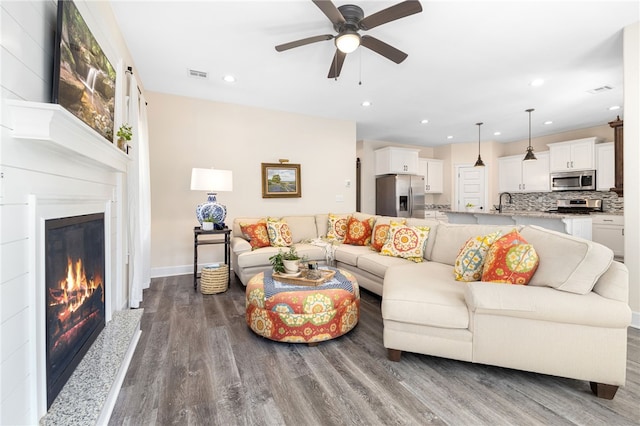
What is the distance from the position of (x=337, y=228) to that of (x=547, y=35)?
3.16 metres

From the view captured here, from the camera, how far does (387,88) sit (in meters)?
3.98

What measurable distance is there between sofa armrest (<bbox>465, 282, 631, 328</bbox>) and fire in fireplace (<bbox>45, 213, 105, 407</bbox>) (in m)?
2.13

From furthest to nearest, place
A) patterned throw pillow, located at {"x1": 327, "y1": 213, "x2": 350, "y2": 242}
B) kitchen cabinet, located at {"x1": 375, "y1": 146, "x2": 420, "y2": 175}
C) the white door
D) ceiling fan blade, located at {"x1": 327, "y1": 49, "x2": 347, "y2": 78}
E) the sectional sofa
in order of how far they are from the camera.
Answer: the white door → kitchen cabinet, located at {"x1": 375, "y1": 146, "x2": 420, "y2": 175} → patterned throw pillow, located at {"x1": 327, "y1": 213, "x2": 350, "y2": 242} → ceiling fan blade, located at {"x1": 327, "y1": 49, "x2": 347, "y2": 78} → the sectional sofa

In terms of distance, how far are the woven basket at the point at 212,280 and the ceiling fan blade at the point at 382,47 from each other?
9.19 feet

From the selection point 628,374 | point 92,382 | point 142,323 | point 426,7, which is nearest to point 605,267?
point 628,374

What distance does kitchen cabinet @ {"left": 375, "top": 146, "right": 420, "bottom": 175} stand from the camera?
6.64 meters

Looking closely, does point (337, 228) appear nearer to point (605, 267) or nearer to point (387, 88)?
point (387, 88)

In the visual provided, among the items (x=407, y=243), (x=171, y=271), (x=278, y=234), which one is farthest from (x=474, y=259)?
(x=171, y=271)

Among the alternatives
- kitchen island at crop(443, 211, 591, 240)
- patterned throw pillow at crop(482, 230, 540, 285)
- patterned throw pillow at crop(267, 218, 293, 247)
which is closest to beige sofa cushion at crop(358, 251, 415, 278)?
patterned throw pillow at crop(482, 230, 540, 285)

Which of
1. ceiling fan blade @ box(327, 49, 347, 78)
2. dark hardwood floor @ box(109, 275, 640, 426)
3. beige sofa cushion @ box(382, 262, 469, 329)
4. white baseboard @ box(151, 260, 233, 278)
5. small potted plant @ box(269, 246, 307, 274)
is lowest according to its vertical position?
dark hardwood floor @ box(109, 275, 640, 426)

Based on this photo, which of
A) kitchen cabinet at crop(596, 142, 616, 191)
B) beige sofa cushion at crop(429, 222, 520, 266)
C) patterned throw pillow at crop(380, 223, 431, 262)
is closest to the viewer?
beige sofa cushion at crop(429, 222, 520, 266)

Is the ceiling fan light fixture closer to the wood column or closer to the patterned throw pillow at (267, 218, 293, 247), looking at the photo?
the patterned throw pillow at (267, 218, 293, 247)

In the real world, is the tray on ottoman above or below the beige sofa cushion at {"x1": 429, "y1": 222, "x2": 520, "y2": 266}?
below

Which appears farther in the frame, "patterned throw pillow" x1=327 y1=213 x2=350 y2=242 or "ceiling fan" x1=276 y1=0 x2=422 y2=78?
"patterned throw pillow" x1=327 y1=213 x2=350 y2=242
